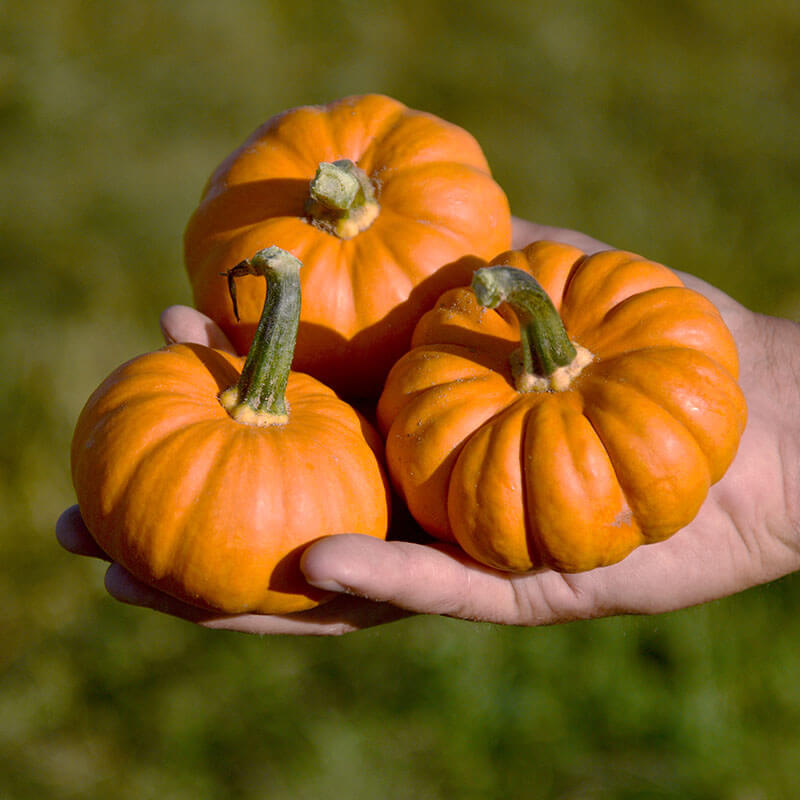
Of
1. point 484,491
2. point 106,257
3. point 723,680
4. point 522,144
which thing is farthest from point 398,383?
point 522,144

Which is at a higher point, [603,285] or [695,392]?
[603,285]

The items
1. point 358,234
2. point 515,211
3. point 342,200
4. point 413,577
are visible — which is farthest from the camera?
point 515,211

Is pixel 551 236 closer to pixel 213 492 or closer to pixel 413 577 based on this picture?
pixel 413 577

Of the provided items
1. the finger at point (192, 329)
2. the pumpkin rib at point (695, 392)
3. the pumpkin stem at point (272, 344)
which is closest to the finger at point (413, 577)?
the pumpkin stem at point (272, 344)

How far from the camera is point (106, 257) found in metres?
7.11

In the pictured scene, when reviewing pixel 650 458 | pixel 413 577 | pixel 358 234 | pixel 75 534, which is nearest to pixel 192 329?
pixel 358 234

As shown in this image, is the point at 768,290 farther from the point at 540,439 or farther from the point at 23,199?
the point at 23,199

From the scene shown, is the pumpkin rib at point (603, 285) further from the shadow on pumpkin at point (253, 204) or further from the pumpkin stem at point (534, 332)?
the shadow on pumpkin at point (253, 204)

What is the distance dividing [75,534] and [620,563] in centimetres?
208

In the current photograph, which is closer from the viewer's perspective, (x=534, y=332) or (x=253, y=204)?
(x=534, y=332)

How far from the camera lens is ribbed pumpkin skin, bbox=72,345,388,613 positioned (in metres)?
2.85

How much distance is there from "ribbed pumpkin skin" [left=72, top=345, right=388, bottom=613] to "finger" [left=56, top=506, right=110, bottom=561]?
0.42 metres

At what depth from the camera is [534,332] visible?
2.99 metres

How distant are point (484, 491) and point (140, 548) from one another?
108 cm
